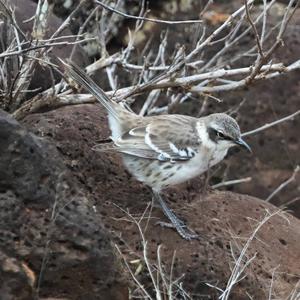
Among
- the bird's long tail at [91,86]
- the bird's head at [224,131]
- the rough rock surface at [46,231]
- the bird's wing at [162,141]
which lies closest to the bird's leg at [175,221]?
the bird's wing at [162,141]

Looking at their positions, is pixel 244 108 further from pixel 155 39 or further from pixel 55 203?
pixel 55 203

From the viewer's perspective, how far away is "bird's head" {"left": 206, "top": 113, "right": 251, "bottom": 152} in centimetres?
698

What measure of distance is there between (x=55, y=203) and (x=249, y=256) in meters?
2.01

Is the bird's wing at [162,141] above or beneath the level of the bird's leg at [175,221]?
above

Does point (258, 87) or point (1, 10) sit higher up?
point (1, 10)

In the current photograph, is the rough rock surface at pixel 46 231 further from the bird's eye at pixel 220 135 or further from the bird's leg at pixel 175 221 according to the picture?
the bird's eye at pixel 220 135

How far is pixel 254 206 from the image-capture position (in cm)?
754

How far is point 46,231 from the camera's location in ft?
17.6

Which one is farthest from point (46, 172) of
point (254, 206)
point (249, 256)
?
point (254, 206)

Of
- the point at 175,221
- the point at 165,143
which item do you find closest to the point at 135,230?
the point at 175,221

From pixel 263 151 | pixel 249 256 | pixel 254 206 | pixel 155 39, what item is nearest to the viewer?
pixel 249 256

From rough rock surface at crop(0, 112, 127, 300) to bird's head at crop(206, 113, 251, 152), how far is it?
1.85 m

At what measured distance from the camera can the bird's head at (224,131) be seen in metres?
6.98

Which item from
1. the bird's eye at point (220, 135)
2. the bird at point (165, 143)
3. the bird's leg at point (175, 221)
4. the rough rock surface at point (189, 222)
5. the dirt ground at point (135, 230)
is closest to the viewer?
the dirt ground at point (135, 230)
